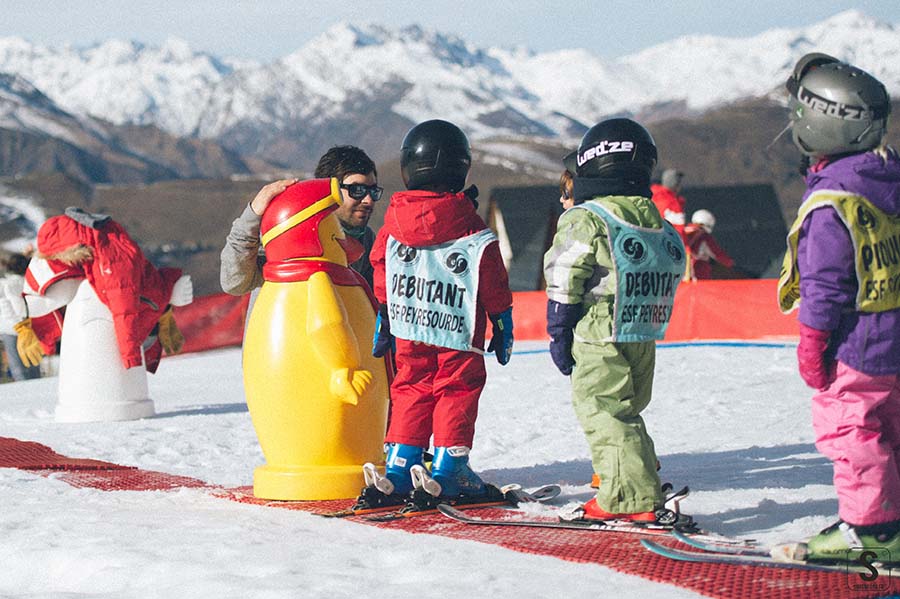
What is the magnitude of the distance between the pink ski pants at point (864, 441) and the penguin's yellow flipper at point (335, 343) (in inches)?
87.7

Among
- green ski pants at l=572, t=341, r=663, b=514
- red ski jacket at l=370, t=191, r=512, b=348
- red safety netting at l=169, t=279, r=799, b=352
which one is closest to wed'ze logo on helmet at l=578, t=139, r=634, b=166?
red ski jacket at l=370, t=191, r=512, b=348

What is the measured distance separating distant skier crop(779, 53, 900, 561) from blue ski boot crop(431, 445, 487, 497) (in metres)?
1.82

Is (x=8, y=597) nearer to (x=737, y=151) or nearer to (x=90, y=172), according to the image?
(x=737, y=151)

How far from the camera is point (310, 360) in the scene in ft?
19.5

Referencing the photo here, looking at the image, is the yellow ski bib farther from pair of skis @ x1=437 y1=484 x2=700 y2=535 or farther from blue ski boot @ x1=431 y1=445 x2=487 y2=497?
blue ski boot @ x1=431 y1=445 x2=487 y2=497

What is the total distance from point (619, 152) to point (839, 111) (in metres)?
1.10

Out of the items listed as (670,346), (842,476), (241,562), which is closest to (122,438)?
(241,562)

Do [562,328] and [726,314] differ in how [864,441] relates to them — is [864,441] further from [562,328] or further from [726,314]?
[726,314]

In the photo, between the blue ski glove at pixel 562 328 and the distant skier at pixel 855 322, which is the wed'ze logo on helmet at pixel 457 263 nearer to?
the blue ski glove at pixel 562 328

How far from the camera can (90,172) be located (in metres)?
168

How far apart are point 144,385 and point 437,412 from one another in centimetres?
534

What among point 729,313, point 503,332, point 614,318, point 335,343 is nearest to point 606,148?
point 614,318

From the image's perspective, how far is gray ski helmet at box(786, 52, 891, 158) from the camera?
4.46 metres

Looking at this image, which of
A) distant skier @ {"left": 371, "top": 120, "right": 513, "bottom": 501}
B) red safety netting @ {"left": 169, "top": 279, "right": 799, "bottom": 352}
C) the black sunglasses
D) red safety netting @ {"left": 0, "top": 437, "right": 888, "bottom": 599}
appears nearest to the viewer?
red safety netting @ {"left": 0, "top": 437, "right": 888, "bottom": 599}
